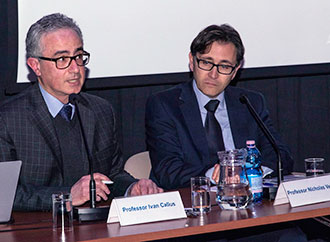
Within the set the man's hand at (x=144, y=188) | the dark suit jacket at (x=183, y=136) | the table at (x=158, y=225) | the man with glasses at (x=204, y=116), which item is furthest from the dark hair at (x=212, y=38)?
the table at (x=158, y=225)

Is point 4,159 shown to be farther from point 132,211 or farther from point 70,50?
point 132,211

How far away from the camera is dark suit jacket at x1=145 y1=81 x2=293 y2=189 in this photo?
3.34 m

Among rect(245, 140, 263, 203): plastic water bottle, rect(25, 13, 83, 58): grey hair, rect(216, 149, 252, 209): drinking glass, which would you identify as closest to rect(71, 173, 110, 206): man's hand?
rect(216, 149, 252, 209): drinking glass

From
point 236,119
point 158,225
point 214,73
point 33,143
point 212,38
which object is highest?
point 212,38

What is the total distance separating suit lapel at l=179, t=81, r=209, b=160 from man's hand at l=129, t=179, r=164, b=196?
75 cm

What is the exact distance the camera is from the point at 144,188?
2.78m

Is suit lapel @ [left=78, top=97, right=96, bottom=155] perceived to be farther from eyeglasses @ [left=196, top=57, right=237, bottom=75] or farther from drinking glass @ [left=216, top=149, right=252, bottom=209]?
drinking glass @ [left=216, top=149, right=252, bottom=209]

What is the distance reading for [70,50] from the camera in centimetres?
311

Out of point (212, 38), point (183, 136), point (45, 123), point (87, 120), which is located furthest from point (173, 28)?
point (45, 123)

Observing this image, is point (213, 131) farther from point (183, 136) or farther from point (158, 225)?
point (158, 225)

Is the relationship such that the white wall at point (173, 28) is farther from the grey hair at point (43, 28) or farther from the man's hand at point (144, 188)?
the man's hand at point (144, 188)

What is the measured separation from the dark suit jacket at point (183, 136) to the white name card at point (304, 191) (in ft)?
2.10

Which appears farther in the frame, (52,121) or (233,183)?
(52,121)

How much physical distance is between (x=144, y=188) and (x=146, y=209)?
1.28ft
